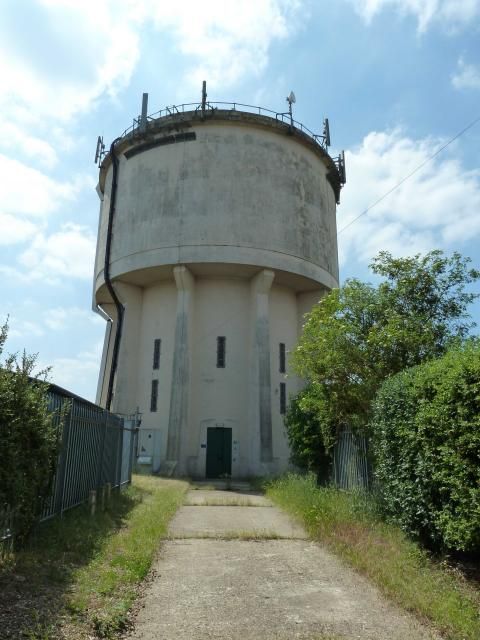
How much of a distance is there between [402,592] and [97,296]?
2240cm

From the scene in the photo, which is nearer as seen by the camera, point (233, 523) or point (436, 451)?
point (436, 451)

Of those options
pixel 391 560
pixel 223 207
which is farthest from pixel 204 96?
pixel 391 560

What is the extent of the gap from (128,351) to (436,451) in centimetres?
1888

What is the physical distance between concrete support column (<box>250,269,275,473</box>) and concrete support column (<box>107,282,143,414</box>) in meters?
5.65

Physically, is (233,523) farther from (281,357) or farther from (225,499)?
(281,357)

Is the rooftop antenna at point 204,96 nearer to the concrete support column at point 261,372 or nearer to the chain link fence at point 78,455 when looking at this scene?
the concrete support column at point 261,372

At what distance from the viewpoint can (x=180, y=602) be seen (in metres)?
5.13

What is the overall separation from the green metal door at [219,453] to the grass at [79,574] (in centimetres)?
1196

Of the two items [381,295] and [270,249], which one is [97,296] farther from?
[381,295]

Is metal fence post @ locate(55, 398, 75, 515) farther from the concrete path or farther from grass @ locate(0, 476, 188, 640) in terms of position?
the concrete path

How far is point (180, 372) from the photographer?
2122 cm

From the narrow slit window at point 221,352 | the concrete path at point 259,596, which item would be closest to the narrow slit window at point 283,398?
the narrow slit window at point 221,352

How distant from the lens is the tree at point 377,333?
1066 cm

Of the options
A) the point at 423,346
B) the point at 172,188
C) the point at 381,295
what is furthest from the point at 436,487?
the point at 172,188
